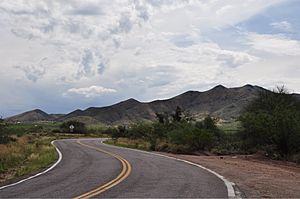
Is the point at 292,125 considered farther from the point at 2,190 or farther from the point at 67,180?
the point at 2,190

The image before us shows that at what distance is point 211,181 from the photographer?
691 inches

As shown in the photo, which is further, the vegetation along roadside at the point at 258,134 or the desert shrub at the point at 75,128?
the desert shrub at the point at 75,128

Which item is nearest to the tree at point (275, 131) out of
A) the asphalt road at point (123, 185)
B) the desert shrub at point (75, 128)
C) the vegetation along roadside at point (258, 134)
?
the vegetation along roadside at point (258, 134)

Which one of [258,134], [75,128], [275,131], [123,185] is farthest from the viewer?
[75,128]

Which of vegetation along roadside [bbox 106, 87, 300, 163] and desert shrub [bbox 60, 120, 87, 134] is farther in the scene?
desert shrub [bbox 60, 120, 87, 134]

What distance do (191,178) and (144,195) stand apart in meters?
5.22

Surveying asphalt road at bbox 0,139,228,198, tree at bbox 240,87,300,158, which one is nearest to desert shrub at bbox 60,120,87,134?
tree at bbox 240,87,300,158

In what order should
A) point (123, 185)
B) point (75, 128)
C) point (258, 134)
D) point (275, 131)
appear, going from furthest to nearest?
point (75, 128)
point (258, 134)
point (275, 131)
point (123, 185)

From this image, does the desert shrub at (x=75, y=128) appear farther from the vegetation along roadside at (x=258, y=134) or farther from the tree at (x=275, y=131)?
the tree at (x=275, y=131)

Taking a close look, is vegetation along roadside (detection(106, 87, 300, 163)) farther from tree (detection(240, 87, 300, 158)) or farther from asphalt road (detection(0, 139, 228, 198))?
asphalt road (detection(0, 139, 228, 198))

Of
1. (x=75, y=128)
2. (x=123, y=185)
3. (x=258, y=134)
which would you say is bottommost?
(x=123, y=185)

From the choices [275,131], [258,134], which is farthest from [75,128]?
[275,131]

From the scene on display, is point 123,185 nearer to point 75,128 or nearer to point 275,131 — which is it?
point 275,131

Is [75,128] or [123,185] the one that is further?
[75,128]
